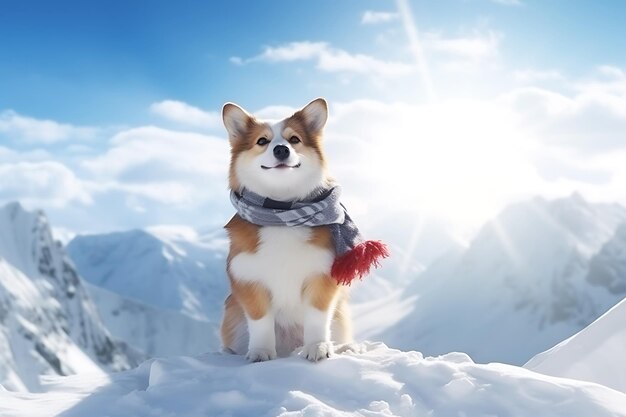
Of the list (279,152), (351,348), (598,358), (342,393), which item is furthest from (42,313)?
(342,393)

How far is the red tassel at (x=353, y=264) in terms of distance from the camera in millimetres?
6809

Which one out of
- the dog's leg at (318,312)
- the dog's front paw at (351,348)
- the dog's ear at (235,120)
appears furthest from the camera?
the dog's front paw at (351,348)

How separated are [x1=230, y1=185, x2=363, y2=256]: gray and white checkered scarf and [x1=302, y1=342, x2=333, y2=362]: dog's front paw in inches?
35.9

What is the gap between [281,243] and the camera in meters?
6.89

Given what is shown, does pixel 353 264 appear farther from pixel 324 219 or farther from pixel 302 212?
pixel 302 212

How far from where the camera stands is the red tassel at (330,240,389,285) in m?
6.81

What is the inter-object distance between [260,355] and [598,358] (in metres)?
4.12

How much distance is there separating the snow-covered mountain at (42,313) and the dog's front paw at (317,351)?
4955 inches

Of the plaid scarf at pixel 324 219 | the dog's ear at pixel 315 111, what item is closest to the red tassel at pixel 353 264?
the plaid scarf at pixel 324 219

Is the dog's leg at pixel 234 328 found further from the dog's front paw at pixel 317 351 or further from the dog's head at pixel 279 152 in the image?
the dog's head at pixel 279 152

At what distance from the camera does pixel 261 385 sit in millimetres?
6273

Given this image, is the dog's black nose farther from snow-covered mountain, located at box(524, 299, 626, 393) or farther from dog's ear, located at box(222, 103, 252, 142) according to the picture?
snow-covered mountain, located at box(524, 299, 626, 393)

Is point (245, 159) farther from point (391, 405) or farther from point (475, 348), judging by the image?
point (475, 348)

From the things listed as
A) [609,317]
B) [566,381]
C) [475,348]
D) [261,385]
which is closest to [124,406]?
[261,385]
